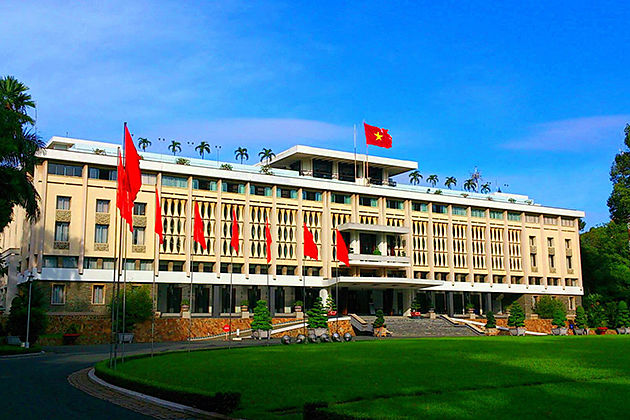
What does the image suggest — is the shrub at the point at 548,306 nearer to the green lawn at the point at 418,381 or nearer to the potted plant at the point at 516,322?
the potted plant at the point at 516,322

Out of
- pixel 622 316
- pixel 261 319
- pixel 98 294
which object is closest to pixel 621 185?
pixel 622 316

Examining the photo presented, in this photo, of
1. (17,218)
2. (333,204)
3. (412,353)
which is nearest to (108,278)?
(17,218)

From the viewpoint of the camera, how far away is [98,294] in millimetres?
59344

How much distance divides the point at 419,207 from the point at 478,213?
369 inches

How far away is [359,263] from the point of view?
71250 millimetres

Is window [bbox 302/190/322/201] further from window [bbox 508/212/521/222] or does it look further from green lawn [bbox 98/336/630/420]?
green lawn [bbox 98/336/630/420]

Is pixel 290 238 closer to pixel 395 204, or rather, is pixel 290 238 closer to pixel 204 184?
pixel 204 184

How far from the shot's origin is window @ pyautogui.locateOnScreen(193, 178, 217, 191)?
6625 centimetres

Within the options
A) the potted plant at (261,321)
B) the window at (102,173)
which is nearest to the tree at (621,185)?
the potted plant at (261,321)

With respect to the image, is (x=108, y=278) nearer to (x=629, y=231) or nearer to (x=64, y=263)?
(x=64, y=263)

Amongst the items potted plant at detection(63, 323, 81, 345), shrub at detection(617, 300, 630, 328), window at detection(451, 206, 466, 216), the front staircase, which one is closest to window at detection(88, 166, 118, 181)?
potted plant at detection(63, 323, 81, 345)

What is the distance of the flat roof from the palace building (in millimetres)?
181

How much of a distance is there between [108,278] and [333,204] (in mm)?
26811

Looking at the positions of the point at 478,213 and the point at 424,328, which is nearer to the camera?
the point at 424,328
